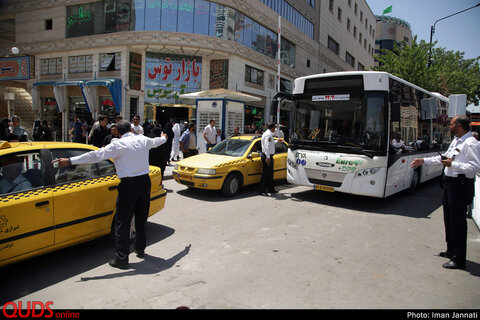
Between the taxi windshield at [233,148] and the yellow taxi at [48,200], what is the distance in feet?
14.6

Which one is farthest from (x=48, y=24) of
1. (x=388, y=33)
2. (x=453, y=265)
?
(x=388, y=33)

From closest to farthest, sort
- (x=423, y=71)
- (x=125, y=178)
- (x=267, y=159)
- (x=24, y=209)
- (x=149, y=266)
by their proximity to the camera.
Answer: (x=24, y=209)
(x=125, y=178)
(x=149, y=266)
(x=267, y=159)
(x=423, y=71)

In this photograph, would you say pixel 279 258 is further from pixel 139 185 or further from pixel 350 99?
pixel 350 99

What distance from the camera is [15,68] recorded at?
65.1ft

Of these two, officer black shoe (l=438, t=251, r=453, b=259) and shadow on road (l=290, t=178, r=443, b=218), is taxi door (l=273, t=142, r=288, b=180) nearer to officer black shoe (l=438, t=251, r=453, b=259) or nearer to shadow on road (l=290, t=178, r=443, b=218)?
shadow on road (l=290, t=178, r=443, b=218)

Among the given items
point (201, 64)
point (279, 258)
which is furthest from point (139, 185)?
point (201, 64)

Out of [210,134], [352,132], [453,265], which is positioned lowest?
[453,265]

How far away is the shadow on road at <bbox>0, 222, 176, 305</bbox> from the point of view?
3537 mm

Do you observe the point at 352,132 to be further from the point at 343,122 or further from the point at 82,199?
the point at 82,199

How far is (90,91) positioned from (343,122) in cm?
1858

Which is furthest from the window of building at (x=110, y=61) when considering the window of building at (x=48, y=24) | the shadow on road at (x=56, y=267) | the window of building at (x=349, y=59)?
the window of building at (x=349, y=59)

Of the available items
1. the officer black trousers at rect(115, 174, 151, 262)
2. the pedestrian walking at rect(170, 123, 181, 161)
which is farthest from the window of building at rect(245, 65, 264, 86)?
the officer black trousers at rect(115, 174, 151, 262)

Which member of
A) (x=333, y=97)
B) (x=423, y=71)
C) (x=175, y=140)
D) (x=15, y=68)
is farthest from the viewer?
(x=423, y=71)

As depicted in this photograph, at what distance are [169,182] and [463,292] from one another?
309 inches
